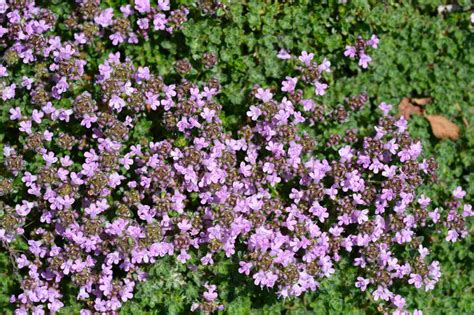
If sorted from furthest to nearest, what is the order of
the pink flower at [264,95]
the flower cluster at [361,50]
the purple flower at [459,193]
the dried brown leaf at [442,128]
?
the dried brown leaf at [442,128] → the flower cluster at [361,50] → the purple flower at [459,193] → the pink flower at [264,95]

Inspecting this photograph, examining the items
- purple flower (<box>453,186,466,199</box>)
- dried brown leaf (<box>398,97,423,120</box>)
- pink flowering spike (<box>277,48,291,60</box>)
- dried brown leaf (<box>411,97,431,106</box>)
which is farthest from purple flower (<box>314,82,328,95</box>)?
purple flower (<box>453,186,466,199</box>)

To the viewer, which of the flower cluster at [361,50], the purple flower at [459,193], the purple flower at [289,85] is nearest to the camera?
the purple flower at [289,85]

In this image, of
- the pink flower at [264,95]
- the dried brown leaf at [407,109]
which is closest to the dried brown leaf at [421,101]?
the dried brown leaf at [407,109]

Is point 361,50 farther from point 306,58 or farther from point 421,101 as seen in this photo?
point 421,101

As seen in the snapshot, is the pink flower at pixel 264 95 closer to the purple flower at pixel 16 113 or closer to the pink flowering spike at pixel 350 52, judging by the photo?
the pink flowering spike at pixel 350 52

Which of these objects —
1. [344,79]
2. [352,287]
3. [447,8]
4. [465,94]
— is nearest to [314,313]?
[352,287]

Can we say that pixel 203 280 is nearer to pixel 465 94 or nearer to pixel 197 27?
pixel 197 27
